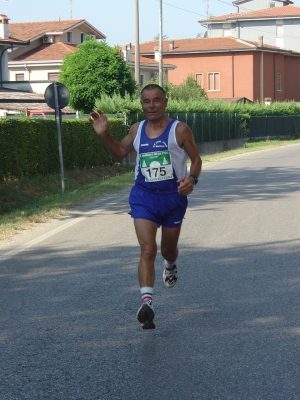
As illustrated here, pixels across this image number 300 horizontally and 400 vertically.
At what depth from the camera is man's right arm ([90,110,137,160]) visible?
6531 mm

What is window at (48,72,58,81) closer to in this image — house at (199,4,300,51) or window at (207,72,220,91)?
window at (207,72,220,91)

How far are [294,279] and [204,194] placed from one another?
361 inches

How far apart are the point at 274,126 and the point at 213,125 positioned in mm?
13813

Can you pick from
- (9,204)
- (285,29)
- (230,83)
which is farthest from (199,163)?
(285,29)

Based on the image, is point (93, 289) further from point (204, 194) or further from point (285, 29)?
point (285, 29)

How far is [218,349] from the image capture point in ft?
18.5

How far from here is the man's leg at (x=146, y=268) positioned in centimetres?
593

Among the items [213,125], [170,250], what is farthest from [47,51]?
[170,250]

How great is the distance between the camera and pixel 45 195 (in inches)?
802

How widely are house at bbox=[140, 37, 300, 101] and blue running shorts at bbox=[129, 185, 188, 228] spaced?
197 ft

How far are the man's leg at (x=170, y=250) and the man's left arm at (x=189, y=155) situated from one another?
49cm

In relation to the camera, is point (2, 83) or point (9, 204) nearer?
point (9, 204)

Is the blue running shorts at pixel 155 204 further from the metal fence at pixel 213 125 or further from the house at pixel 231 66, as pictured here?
the house at pixel 231 66

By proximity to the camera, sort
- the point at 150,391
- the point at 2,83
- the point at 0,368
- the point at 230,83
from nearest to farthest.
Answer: the point at 150,391 < the point at 0,368 < the point at 2,83 < the point at 230,83
